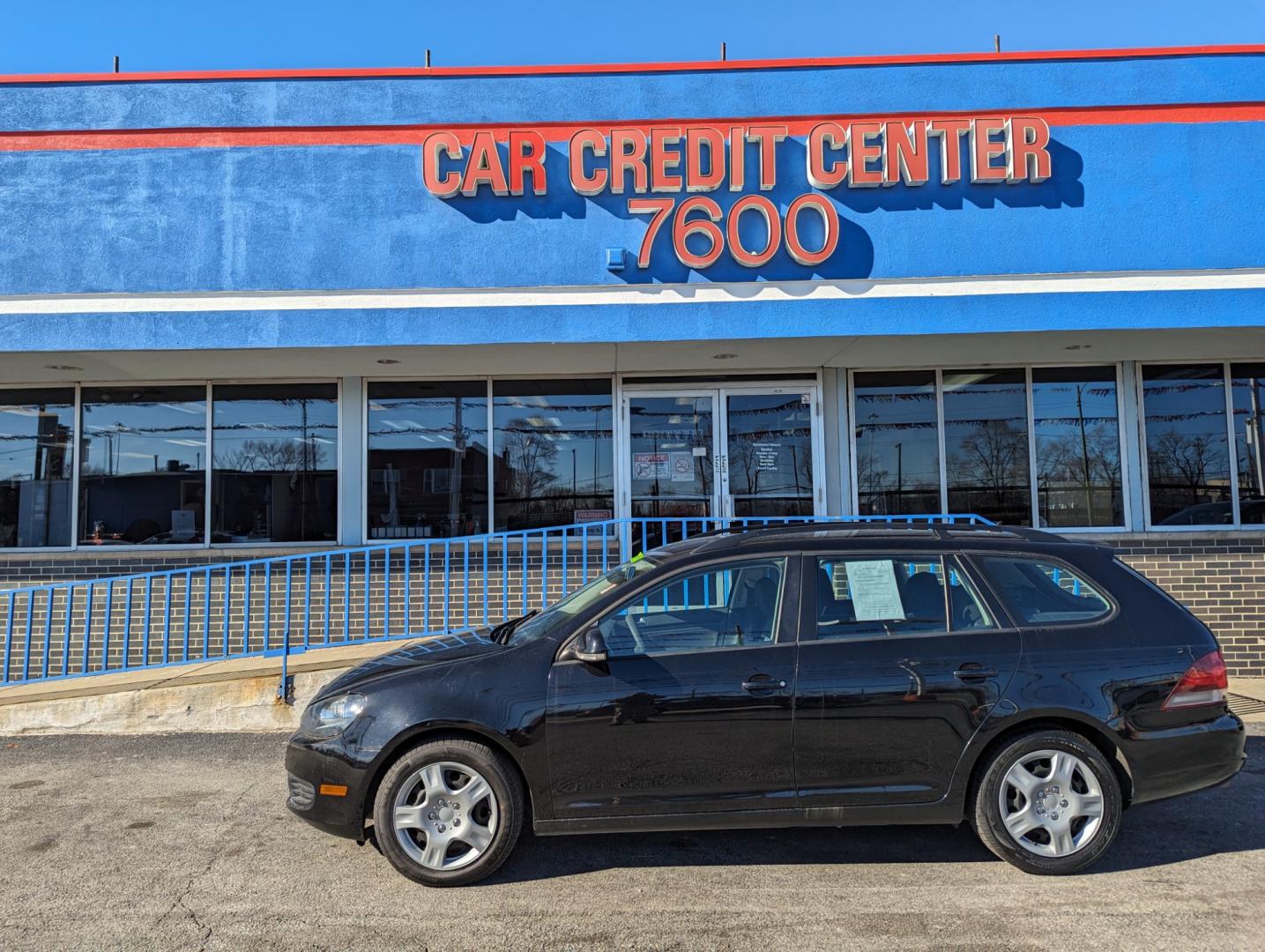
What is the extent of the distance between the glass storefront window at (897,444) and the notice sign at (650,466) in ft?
7.01

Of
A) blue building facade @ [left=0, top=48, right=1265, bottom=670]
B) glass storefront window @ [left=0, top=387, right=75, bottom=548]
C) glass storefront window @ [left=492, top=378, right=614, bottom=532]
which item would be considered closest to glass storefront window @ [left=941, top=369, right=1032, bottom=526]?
blue building facade @ [left=0, top=48, right=1265, bottom=670]

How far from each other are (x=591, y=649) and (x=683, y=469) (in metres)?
5.75

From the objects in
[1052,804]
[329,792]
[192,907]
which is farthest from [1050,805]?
[192,907]

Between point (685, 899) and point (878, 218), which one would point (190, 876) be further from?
point (878, 218)

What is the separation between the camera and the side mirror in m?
4.09

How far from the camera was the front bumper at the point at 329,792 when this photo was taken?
13.5ft

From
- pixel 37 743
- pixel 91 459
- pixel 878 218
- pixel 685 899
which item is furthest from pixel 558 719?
pixel 91 459

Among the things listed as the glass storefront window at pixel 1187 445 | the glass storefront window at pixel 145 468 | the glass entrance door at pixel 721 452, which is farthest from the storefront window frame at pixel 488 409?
the glass storefront window at pixel 1187 445

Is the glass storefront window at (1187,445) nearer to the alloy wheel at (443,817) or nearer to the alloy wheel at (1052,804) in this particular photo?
the alloy wheel at (1052,804)

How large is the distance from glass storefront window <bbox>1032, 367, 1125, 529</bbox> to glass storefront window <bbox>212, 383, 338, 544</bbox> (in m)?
→ 7.73

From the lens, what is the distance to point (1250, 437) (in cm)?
949

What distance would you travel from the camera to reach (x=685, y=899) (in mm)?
3916

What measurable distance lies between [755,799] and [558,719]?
Answer: 98 centimetres

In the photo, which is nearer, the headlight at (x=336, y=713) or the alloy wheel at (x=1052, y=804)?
the alloy wheel at (x=1052, y=804)
